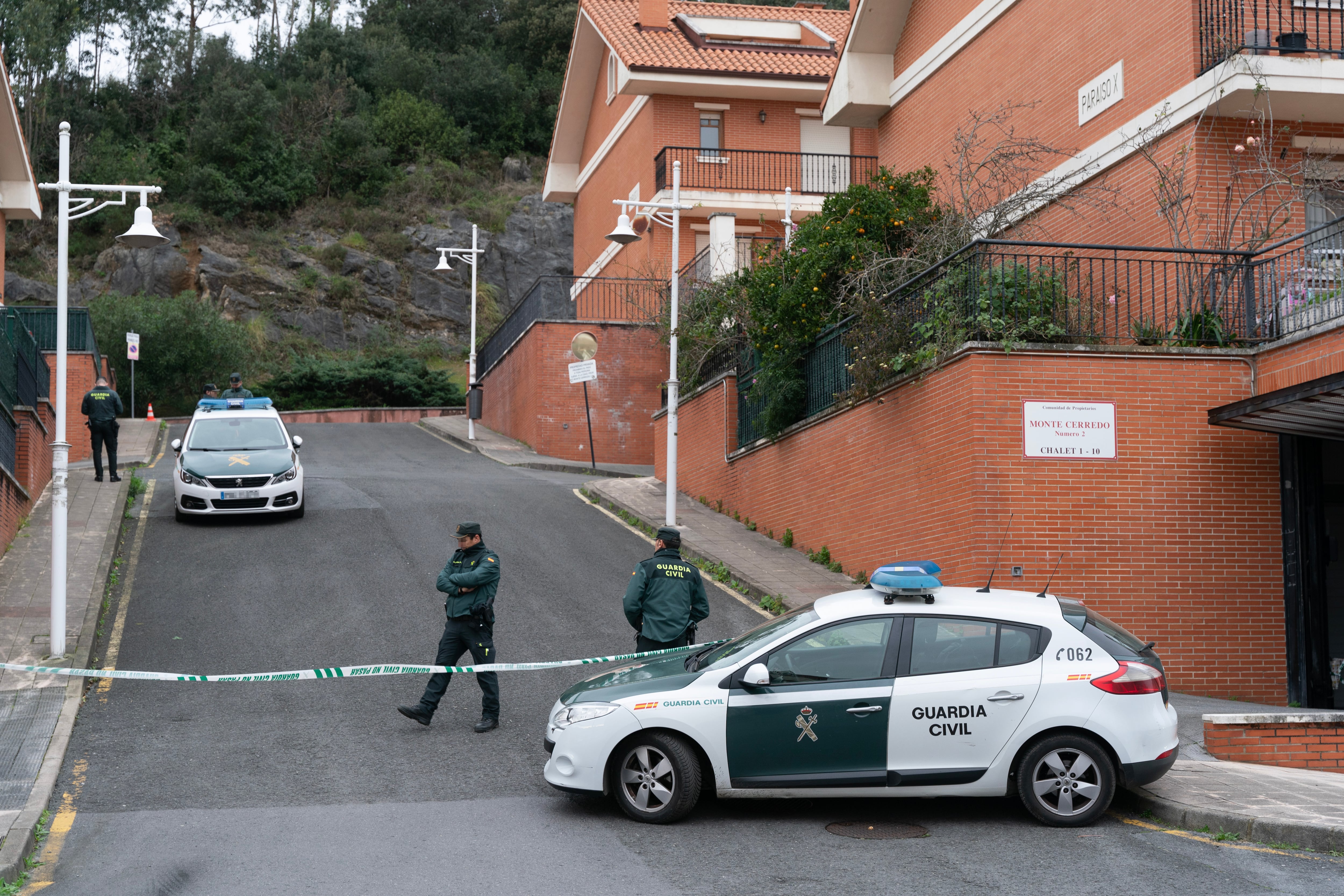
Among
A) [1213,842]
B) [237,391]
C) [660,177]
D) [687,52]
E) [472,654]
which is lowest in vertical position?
[1213,842]

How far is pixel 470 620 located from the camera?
32.0ft

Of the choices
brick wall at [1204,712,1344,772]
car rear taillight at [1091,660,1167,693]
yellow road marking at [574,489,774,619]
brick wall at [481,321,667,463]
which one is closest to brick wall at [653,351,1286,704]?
yellow road marking at [574,489,774,619]

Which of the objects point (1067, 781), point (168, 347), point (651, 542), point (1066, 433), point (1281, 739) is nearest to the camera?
point (1067, 781)

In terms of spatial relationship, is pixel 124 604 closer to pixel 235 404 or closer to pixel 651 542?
pixel 235 404

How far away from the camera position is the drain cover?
729 centimetres

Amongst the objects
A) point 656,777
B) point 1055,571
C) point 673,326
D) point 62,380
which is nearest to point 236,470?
point 62,380

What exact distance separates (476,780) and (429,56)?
213 feet

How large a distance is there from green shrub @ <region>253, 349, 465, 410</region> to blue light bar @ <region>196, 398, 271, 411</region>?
84.6ft

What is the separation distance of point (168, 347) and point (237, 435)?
26101mm

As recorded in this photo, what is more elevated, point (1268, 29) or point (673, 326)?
point (1268, 29)

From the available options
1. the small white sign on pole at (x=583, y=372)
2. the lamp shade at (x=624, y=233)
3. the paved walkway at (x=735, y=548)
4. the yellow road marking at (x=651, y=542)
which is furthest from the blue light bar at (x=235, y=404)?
the small white sign on pole at (x=583, y=372)

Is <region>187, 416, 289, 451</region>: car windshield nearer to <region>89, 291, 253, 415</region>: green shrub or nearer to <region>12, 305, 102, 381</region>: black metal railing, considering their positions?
<region>12, 305, 102, 381</region>: black metal railing

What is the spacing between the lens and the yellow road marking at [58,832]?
6.39 m

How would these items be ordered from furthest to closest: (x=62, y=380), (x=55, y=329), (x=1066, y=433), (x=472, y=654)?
(x=55, y=329) < (x=1066, y=433) < (x=62, y=380) < (x=472, y=654)
